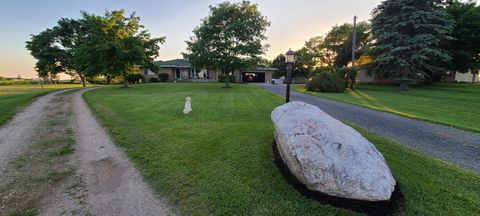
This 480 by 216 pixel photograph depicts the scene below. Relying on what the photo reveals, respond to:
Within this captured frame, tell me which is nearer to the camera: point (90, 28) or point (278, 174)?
point (278, 174)

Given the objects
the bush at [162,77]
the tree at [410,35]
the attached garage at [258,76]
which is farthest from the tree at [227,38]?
the attached garage at [258,76]

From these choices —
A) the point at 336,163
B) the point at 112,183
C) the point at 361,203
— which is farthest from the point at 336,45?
the point at 112,183

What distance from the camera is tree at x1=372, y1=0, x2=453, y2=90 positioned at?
18.5 meters

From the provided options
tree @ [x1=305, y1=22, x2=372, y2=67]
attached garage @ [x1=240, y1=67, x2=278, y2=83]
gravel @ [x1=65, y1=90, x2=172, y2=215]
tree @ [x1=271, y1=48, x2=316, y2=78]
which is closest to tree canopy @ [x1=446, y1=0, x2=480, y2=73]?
tree @ [x1=305, y1=22, x2=372, y2=67]

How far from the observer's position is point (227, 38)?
21.5 meters

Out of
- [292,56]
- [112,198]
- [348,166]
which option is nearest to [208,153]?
[112,198]

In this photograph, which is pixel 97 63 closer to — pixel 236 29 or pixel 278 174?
pixel 236 29

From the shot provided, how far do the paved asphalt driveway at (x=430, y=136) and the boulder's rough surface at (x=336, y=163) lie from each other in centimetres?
282

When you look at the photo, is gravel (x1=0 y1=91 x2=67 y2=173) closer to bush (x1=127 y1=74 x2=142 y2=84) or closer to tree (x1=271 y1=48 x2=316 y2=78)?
bush (x1=127 y1=74 x2=142 y2=84)

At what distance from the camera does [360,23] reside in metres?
32.6

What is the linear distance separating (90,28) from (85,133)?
20798 millimetres

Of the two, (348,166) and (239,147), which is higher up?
(348,166)

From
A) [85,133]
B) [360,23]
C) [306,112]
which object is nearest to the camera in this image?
[306,112]

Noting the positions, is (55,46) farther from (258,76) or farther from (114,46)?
(258,76)
